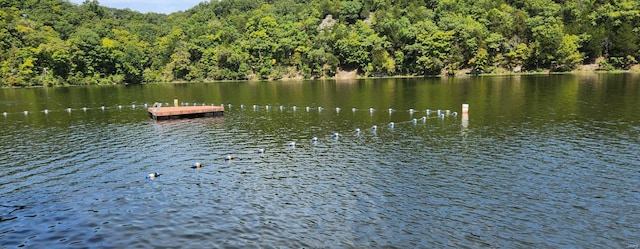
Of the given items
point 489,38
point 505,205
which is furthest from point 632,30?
point 505,205

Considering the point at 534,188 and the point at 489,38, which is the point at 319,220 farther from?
the point at 489,38

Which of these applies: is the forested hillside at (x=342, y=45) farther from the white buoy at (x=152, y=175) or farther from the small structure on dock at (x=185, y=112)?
the white buoy at (x=152, y=175)

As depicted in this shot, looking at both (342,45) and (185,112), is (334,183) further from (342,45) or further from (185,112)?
(342,45)

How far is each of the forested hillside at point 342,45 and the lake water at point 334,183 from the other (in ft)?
306

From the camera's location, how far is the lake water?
22297mm

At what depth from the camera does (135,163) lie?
37.3 meters

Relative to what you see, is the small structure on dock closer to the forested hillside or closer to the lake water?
the lake water

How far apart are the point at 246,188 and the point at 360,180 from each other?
301 inches

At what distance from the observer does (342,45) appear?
527ft

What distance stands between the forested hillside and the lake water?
93.4 metres

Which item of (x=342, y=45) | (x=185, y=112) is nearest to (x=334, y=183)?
(x=185, y=112)

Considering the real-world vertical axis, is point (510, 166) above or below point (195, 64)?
below

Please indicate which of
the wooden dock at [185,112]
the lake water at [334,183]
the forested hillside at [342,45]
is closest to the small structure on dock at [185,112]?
the wooden dock at [185,112]

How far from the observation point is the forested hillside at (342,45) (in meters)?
140
